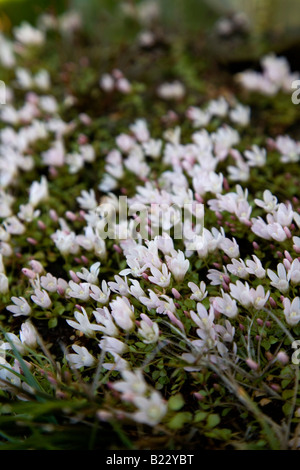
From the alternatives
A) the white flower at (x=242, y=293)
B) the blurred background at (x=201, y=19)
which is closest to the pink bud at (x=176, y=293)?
the white flower at (x=242, y=293)

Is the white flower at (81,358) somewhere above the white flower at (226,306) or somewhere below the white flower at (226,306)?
below

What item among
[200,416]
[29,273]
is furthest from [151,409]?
[29,273]

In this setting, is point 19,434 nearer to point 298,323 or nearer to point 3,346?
point 3,346

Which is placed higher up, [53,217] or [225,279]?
[53,217]

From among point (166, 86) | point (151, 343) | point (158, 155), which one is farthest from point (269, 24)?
point (151, 343)

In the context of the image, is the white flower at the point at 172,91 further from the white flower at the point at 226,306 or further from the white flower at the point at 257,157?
the white flower at the point at 226,306

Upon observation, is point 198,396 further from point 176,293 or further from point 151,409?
point 176,293

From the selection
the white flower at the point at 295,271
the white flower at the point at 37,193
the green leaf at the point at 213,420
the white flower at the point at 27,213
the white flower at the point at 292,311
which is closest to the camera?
the green leaf at the point at 213,420
